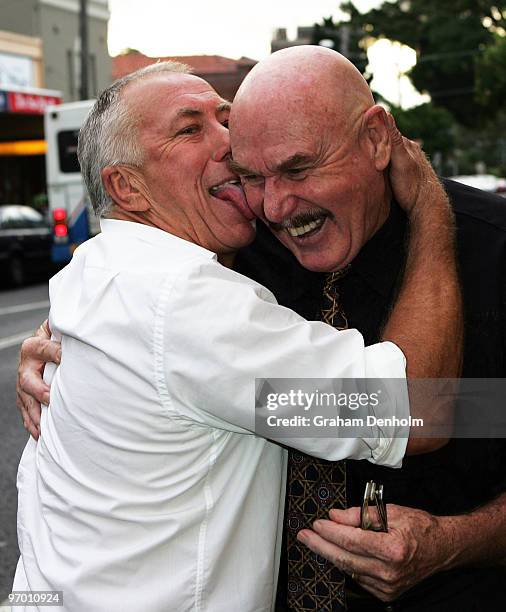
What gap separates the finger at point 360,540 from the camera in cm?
188

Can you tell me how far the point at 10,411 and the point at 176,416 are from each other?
5.76 metres

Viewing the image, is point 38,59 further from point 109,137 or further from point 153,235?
point 153,235

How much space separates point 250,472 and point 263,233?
81 cm

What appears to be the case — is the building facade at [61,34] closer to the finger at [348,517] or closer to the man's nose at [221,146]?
the man's nose at [221,146]

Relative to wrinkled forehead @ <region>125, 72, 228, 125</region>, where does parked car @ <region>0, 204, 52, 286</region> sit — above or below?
below

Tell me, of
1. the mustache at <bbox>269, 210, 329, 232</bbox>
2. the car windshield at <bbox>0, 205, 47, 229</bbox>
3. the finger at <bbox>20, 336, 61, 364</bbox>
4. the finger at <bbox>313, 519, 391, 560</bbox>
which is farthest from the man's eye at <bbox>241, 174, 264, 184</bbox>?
the car windshield at <bbox>0, 205, 47, 229</bbox>

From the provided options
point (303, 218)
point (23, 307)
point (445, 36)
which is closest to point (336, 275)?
point (303, 218)

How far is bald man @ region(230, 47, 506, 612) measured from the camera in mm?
2064

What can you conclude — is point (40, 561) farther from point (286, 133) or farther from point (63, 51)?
point (63, 51)

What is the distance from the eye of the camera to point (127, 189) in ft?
7.27

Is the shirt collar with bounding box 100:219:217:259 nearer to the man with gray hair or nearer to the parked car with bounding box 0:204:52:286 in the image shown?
the man with gray hair

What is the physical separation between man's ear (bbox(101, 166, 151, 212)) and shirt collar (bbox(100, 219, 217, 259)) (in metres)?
0.07

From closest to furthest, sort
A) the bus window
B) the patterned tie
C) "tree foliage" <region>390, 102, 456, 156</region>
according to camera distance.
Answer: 1. the patterned tie
2. the bus window
3. "tree foliage" <region>390, 102, 456, 156</region>

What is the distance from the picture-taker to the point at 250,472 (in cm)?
198
